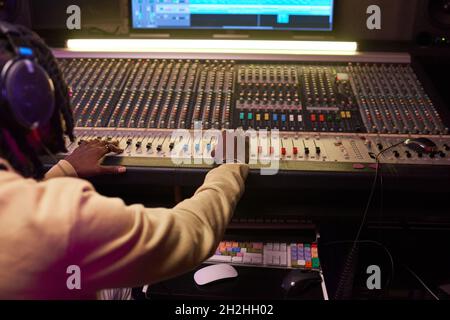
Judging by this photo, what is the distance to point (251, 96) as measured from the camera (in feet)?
4.82

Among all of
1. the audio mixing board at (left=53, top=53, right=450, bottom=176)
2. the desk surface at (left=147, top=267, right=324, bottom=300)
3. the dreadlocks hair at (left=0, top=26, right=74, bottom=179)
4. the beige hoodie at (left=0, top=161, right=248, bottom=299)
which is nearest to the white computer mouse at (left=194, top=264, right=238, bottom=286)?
the desk surface at (left=147, top=267, right=324, bottom=300)

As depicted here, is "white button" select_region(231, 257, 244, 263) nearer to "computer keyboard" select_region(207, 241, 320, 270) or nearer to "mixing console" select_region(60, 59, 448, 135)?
"computer keyboard" select_region(207, 241, 320, 270)

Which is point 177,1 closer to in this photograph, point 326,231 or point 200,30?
point 200,30

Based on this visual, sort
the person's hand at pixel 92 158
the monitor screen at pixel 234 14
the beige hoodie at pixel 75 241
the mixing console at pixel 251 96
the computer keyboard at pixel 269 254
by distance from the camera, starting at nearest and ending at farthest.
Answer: the beige hoodie at pixel 75 241 < the person's hand at pixel 92 158 < the mixing console at pixel 251 96 < the computer keyboard at pixel 269 254 < the monitor screen at pixel 234 14

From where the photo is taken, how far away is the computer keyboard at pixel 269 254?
4.93ft

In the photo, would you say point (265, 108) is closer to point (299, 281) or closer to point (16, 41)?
point (299, 281)

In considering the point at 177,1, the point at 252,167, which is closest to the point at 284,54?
the point at 177,1

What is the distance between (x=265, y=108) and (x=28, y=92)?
805 millimetres

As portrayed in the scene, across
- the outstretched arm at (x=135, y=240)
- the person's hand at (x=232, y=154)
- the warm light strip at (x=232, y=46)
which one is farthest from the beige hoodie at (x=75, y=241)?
the warm light strip at (x=232, y=46)

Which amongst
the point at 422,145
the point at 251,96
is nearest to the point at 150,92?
the point at 251,96

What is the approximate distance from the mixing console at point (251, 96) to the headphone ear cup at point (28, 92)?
0.57 metres

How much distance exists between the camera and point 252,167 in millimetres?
1192

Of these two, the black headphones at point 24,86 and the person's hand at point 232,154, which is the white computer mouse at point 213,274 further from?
the black headphones at point 24,86
